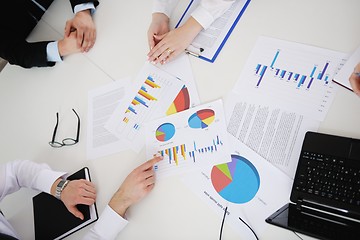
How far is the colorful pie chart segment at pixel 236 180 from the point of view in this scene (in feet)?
2.97

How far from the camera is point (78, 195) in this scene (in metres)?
1.06

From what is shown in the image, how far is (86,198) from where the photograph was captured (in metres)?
1.06

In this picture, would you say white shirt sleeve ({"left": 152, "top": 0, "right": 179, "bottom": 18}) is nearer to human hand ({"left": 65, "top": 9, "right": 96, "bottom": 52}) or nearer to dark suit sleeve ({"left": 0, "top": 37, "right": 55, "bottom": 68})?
human hand ({"left": 65, "top": 9, "right": 96, "bottom": 52})

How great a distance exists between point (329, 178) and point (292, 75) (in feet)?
1.03

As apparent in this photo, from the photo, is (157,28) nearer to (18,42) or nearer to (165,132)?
(165,132)

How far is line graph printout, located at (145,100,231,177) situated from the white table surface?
4 cm

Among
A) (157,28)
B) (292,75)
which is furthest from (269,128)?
(157,28)

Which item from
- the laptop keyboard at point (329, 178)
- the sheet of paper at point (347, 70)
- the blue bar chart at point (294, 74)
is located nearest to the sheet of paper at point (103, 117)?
the blue bar chart at point (294, 74)

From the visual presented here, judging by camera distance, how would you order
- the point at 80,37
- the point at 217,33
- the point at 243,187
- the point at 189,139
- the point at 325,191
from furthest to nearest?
the point at 80,37 < the point at 217,33 < the point at 189,139 < the point at 243,187 < the point at 325,191

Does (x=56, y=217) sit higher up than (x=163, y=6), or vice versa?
(x=163, y=6)

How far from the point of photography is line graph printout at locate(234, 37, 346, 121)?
0.93 meters

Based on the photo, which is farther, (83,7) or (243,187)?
(83,7)

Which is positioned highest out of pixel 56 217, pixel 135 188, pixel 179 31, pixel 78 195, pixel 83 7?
pixel 179 31

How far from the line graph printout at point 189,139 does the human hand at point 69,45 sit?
0.50 m
